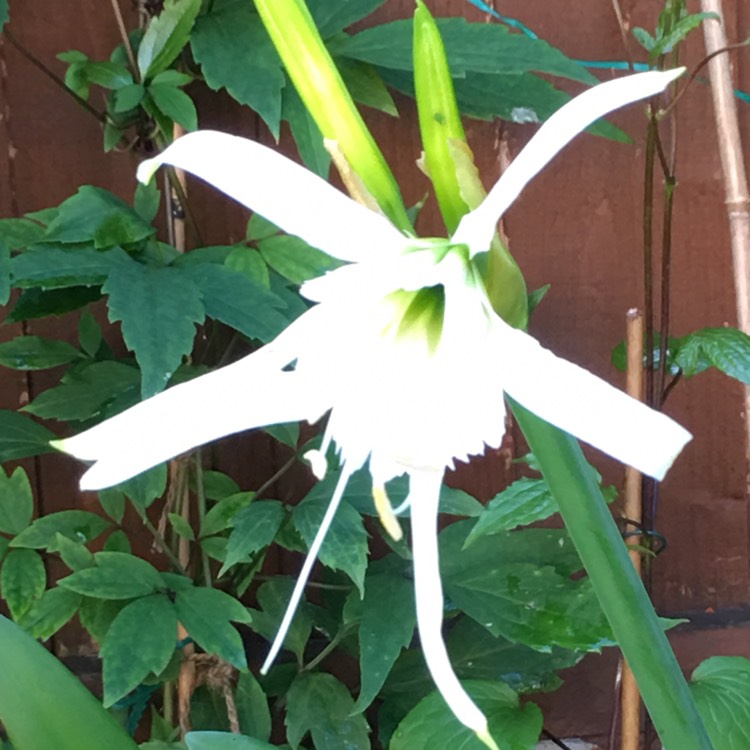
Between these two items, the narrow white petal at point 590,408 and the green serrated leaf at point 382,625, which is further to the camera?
the green serrated leaf at point 382,625

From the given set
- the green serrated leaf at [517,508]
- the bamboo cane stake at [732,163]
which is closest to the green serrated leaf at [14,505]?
the green serrated leaf at [517,508]

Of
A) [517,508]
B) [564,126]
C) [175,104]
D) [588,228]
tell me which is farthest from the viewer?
[588,228]

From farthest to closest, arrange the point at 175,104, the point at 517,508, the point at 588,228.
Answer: the point at 588,228
the point at 175,104
the point at 517,508

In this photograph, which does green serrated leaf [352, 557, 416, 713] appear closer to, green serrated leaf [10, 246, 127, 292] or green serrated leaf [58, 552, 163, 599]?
green serrated leaf [58, 552, 163, 599]

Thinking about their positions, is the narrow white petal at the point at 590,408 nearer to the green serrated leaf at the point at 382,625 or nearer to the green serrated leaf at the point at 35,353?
the green serrated leaf at the point at 382,625

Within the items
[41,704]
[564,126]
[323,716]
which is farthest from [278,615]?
[564,126]

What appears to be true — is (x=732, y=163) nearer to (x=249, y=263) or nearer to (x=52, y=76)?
(x=249, y=263)
